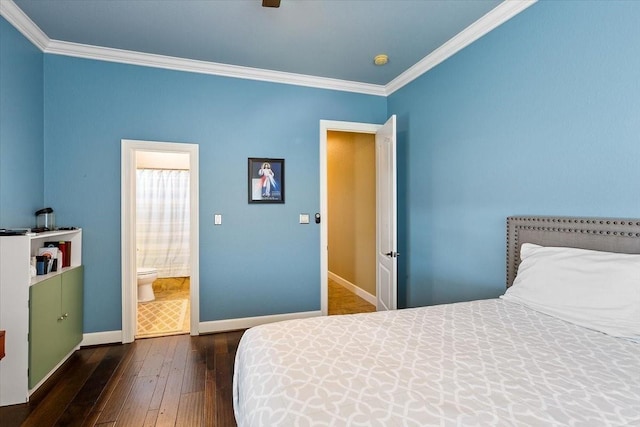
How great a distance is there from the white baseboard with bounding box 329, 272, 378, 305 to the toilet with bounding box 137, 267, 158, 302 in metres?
2.80

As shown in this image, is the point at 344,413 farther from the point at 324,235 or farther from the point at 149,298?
the point at 149,298

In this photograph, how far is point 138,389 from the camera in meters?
2.07

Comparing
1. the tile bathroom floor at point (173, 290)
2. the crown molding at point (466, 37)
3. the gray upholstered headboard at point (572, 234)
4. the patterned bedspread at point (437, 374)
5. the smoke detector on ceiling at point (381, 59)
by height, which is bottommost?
the tile bathroom floor at point (173, 290)

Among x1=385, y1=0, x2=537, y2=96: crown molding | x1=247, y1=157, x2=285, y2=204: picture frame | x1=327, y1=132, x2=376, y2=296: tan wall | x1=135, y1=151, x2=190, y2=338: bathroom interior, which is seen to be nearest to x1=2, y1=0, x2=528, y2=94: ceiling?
x1=385, y1=0, x2=537, y2=96: crown molding

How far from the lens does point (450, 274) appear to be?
2652 millimetres

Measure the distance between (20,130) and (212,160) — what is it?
1.44 m

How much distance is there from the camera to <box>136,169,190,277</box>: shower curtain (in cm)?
512

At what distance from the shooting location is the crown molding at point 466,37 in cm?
206

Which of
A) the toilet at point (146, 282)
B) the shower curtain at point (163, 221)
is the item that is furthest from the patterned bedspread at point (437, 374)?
the shower curtain at point (163, 221)

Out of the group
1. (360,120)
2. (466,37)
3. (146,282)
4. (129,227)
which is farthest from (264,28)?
(146,282)

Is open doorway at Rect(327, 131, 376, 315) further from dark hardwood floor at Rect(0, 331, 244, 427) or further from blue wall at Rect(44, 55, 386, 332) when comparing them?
dark hardwood floor at Rect(0, 331, 244, 427)

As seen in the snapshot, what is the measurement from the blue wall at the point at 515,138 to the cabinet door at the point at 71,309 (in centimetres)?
315

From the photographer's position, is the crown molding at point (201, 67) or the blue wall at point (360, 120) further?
the crown molding at point (201, 67)

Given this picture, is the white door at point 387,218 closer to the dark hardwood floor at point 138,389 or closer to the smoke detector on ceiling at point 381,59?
the smoke detector on ceiling at point 381,59
